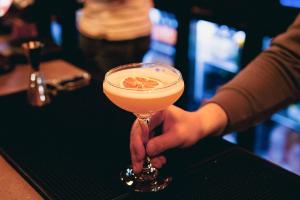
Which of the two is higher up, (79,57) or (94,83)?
(94,83)

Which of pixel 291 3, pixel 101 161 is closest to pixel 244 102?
pixel 101 161

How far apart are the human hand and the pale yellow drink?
0.34ft

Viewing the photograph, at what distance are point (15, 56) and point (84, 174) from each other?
4.02 ft

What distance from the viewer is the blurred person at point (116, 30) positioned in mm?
2699

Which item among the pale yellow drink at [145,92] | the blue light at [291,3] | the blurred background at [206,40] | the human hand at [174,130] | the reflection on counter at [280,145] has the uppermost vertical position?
the pale yellow drink at [145,92]

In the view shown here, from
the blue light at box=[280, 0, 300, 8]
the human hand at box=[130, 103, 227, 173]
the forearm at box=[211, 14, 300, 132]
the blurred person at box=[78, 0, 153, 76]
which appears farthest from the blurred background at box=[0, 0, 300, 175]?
the human hand at box=[130, 103, 227, 173]

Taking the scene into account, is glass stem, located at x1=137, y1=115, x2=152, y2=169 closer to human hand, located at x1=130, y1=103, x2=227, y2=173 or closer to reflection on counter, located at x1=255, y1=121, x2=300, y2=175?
human hand, located at x1=130, y1=103, x2=227, y2=173

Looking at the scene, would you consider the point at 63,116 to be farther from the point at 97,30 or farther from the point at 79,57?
the point at 97,30

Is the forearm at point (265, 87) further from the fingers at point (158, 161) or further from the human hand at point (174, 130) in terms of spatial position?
the fingers at point (158, 161)

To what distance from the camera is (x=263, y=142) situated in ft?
10.7

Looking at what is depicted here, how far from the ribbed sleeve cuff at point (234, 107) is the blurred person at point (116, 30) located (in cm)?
134

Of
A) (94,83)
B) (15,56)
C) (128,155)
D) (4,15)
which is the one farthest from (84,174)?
(4,15)

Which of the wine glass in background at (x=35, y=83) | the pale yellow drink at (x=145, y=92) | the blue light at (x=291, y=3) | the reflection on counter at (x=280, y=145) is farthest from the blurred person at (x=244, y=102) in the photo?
the reflection on counter at (x=280, y=145)

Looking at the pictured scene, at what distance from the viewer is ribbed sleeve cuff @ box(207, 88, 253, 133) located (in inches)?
55.8
